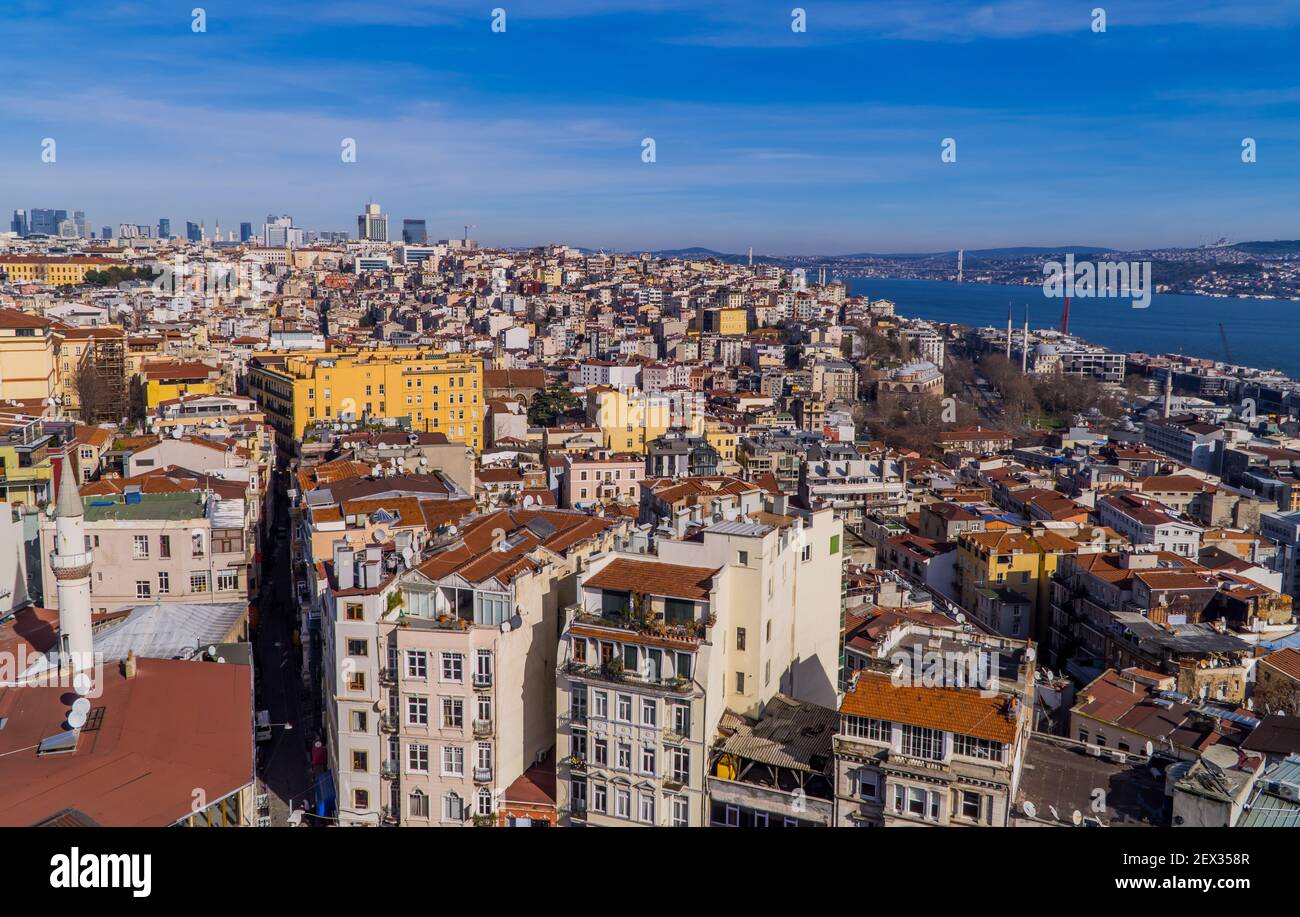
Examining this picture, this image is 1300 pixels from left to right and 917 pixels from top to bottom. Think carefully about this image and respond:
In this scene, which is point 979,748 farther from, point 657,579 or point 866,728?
point 657,579

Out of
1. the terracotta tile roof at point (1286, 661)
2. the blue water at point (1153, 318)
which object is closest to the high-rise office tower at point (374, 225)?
the blue water at point (1153, 318)

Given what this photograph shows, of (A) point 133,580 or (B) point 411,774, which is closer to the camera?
(B) point 411,774

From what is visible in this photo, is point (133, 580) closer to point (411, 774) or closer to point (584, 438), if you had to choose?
point (411, 774)

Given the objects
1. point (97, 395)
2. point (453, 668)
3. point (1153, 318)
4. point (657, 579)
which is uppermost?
point (1153, 318)

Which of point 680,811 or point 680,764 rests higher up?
point 680,764

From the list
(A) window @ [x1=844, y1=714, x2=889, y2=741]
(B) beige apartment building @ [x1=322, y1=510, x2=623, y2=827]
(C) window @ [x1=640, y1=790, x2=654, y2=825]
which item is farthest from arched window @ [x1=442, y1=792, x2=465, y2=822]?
(A) window @ [x1=844, y1=714, x2=889, y2=741]

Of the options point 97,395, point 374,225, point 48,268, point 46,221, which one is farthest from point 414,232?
point 97,395

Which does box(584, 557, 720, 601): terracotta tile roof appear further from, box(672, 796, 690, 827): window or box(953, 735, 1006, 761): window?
box(953, 735, 1006, 761): window

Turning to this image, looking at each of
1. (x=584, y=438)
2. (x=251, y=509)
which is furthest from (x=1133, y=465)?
Result: (x=251, y=509)
